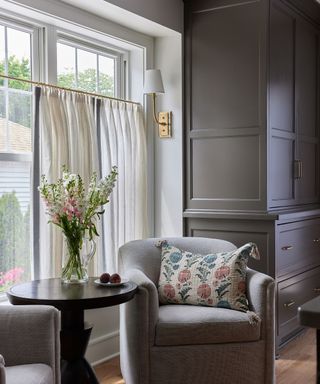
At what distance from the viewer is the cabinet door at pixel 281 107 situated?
143 inches

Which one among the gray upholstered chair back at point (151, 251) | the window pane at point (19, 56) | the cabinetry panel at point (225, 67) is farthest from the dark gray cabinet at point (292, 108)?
the window pane at point (19, 56)

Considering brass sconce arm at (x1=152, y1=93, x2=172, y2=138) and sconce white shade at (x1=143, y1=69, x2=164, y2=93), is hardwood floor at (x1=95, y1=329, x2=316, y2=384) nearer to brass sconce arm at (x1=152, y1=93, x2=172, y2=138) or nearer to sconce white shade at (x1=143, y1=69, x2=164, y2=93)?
brass sconce arm at (x1=152, y1=93, x2=172, y2=138)

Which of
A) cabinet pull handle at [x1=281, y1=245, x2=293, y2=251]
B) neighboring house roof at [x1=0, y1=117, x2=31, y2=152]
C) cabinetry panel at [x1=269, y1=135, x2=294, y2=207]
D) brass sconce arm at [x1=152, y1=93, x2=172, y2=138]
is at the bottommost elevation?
cabinet pull handle at [x1=281, y1=245, x2=293, y2=251]

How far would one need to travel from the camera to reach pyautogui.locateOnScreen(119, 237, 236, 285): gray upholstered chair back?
10.4ft

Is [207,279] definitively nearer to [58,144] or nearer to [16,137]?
[58,144]

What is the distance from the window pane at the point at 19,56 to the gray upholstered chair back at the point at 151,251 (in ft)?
3.62

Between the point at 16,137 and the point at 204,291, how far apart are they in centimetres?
134

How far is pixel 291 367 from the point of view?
3.36 meters

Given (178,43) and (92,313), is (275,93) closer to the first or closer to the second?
(178,43)

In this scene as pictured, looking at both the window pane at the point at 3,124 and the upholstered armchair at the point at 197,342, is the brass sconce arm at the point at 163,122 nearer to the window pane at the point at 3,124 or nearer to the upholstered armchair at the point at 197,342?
the window pane at the point at 3,124

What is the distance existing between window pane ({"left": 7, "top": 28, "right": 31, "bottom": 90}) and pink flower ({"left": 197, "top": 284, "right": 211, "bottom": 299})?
4.86ft

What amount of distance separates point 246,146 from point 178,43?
34.8 inches

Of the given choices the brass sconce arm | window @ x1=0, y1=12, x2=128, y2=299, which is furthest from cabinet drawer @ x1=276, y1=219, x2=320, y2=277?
window @ x1=0, y1=12, x2=128, y2=299

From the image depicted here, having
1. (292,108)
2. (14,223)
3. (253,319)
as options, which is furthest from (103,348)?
(292,108)
